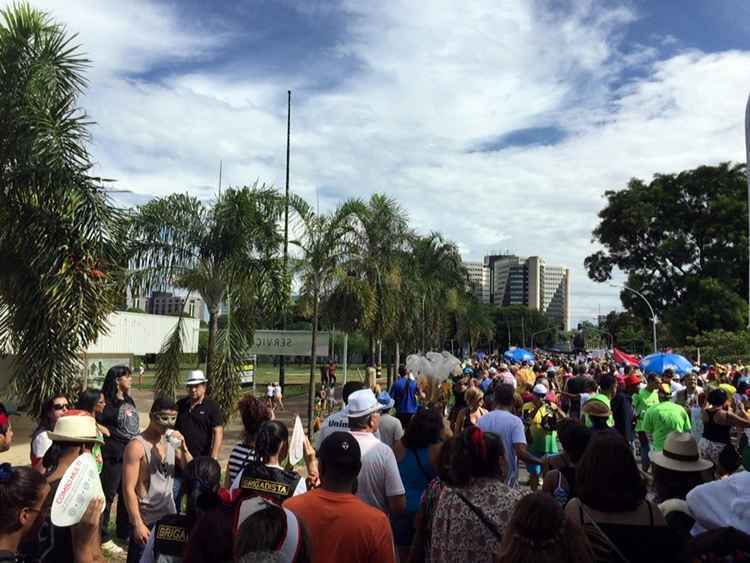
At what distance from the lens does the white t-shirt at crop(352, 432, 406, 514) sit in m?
3.95

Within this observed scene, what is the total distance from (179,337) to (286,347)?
586cm

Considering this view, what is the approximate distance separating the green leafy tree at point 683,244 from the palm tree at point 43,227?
123 ft

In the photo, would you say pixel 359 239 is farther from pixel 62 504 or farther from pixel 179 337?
pixel 62 504

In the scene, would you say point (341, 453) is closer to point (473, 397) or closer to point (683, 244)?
point (473, 397)

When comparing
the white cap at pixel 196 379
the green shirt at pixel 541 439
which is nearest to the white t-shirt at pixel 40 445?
the white cap at pixel 196 379

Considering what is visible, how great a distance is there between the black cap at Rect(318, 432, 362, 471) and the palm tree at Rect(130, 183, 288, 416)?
9.79 m

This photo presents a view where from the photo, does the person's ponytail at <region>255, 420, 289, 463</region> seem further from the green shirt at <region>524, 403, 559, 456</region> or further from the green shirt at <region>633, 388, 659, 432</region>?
the green shirt at <region>633, 388, 659, 432</region>

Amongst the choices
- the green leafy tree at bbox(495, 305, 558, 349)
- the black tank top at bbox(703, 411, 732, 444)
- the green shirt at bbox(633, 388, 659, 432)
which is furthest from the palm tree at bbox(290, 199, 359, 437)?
the green leafy tree at bbox(495, 305, 558, 349)

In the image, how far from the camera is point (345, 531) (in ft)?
9.46

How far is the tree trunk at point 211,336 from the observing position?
41.2ft

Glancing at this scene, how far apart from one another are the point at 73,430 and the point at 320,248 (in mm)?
12381

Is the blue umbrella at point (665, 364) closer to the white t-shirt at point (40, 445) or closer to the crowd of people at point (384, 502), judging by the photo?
the crowd of people at point (384, 502)

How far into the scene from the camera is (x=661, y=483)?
3.53 m

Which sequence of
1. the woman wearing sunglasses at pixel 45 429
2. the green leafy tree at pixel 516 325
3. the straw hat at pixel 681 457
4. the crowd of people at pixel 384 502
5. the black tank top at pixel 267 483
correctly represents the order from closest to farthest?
the crowd of people at pixel 384 502
the black tank top at pixel 267 483
the straw hat at pixel 681 457
the woman wearing sunglasses at pixel 45 429
the green leafy tree at pixel 516 325
